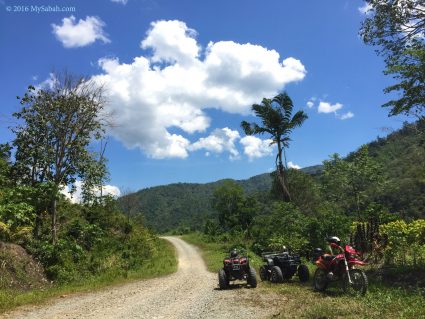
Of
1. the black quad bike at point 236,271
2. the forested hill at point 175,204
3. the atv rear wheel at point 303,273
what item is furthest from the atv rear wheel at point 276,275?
the forested hill at point 175,204

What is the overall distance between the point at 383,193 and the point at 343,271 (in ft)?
118

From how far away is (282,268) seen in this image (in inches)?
603

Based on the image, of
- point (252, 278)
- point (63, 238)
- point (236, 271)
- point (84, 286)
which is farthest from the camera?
point (63, 238)

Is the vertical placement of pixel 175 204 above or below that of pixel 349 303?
above

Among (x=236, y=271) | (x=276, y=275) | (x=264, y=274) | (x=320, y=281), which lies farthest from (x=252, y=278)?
(x=320, y=281)

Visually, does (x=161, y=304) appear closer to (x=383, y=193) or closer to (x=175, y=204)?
(x=383, y=193)

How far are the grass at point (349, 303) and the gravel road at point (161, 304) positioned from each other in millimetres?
533

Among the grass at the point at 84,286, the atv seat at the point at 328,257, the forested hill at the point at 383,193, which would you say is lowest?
the grass at the point at 84,286

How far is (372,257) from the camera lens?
15.4 m

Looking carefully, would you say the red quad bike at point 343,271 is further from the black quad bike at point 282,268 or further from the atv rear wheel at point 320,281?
the black quad bike at point 282,268

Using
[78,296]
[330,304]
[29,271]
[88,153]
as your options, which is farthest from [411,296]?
[88,153]

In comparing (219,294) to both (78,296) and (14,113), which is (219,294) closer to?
(78,296)

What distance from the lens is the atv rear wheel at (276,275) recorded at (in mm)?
14766

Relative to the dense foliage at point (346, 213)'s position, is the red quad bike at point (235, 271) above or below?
below
